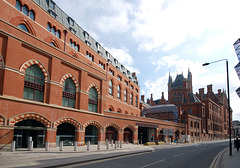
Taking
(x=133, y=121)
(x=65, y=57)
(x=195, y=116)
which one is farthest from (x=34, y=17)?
(x=195, y=116)

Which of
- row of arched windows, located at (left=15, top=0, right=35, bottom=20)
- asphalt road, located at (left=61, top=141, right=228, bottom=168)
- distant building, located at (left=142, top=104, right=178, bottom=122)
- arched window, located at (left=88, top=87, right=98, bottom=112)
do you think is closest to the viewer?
asphalt road, located at (left=61, top=141, right=228, bottom=168)

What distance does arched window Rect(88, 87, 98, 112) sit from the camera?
1138 inches

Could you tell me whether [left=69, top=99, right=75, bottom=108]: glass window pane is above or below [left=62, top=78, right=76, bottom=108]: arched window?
below

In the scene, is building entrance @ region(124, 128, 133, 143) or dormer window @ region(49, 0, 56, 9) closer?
dormer window @ region(49, 0, 56, 9)

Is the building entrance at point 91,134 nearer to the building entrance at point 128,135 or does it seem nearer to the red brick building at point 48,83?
the red brick building at point 48,83

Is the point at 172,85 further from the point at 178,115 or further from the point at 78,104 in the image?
the point at 78,104

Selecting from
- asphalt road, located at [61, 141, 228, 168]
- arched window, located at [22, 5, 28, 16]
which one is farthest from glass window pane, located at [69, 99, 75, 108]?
arched window, located at [22, 5, 28, 16]

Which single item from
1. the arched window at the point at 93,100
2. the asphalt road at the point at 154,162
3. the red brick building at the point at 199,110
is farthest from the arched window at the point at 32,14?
the red brick building at the point at 199,110

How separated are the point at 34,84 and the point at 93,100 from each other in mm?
10448

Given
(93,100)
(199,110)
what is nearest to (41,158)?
(93,100)

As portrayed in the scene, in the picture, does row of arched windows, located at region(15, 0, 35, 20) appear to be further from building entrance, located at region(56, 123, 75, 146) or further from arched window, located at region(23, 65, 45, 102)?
building entrance, located at region(56, 123, 75, 146)

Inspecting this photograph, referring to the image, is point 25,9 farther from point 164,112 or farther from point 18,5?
point 164,112

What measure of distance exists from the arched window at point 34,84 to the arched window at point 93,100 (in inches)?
340

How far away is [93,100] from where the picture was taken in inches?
1163
